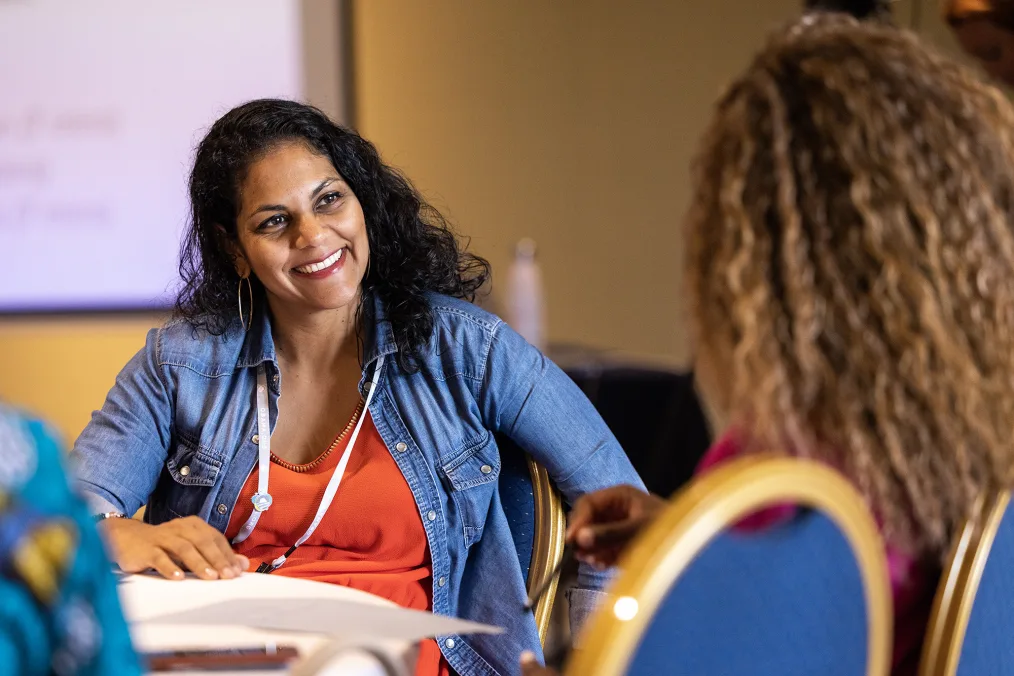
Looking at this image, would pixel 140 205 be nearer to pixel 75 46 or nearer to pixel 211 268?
pixel 75 46

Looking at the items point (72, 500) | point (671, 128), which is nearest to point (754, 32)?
point (671, 128)

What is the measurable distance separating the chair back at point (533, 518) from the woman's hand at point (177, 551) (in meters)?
0.45

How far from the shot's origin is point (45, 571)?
572 mm

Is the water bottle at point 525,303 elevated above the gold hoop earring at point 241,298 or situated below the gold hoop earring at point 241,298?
below

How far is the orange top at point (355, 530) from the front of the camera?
1619mm

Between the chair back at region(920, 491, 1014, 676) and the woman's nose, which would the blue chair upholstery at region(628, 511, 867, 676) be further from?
the woman's nose

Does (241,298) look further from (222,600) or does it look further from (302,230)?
(222,600)

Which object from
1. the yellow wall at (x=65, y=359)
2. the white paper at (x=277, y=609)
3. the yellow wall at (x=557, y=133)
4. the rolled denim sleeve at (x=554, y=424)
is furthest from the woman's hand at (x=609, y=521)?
the yellow wall at (x=65, y=359)

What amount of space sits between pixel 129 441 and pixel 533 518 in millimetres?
648

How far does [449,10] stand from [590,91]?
61 centimetres

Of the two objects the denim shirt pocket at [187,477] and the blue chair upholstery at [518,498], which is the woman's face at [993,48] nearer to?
the blue chair upholstery at [518,498]

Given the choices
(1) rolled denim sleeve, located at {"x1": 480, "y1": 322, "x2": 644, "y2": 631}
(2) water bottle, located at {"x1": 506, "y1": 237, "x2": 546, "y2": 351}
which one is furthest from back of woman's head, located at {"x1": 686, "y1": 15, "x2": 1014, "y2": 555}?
(2) water bottle, located at {"x1": 506, "y1": 237, "x2": 546, "y2": 351}

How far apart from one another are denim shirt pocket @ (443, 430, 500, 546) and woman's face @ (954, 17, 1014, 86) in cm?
91

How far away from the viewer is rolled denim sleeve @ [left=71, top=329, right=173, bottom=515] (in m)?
1.66
